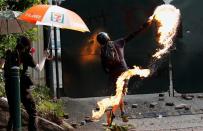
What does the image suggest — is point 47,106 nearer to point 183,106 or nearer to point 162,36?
point 162,36

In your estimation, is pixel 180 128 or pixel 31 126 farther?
pixel 180 128

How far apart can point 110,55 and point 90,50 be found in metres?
3.99

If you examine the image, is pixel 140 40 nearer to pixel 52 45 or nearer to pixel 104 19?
pixel 104 19

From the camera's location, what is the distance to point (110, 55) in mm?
10430

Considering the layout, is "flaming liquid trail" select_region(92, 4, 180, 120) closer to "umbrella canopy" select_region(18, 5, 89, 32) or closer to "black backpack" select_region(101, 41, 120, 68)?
"black backpack" select_region(101, 41, 120, 68)

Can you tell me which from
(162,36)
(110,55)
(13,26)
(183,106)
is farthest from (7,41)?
(183,106)

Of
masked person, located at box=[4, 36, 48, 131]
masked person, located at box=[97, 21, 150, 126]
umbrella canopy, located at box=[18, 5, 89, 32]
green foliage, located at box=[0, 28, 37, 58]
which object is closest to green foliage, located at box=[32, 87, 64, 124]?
green foliage, located at box=[0, 28, 37, 58]

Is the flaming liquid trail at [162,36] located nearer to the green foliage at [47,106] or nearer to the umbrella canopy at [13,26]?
the green foliage at [47,106]

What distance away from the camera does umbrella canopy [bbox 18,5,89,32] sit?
1025cm

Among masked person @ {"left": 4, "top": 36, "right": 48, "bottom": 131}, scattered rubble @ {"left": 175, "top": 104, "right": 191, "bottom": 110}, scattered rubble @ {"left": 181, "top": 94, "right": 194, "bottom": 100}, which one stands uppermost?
masked person @ {"left": 4, "top": 36, "right": 48, "bottom": 131}

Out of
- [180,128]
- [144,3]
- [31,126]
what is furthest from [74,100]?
[31,126]

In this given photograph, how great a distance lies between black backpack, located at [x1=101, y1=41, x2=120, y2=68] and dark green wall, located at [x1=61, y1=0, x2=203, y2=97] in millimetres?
3815

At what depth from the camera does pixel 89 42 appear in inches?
570

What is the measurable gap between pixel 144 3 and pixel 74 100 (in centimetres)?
285
